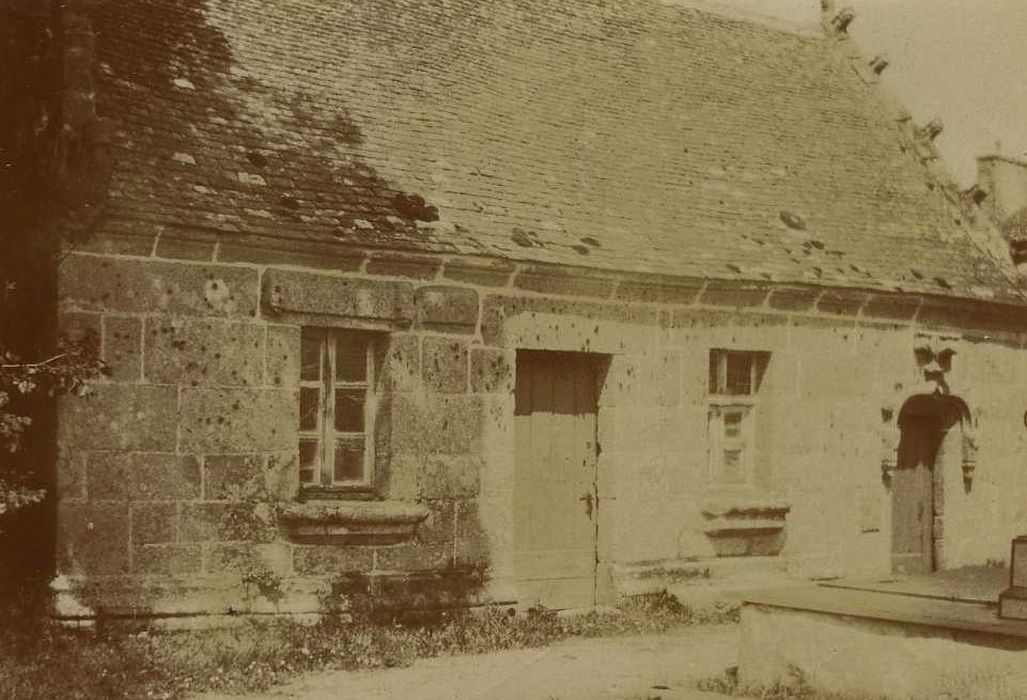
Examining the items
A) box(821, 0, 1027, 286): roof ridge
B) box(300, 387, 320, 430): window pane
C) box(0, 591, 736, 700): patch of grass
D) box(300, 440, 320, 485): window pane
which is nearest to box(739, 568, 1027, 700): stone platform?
box(0, 591, 736, 700): patch of grass

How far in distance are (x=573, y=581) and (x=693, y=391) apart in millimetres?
2256

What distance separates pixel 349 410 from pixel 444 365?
93 cm

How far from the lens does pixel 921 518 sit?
1472 cm

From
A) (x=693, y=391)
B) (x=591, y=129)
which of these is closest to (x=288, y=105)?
(x=591, y=129)

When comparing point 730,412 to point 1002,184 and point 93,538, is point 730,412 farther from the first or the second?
point 1002,184

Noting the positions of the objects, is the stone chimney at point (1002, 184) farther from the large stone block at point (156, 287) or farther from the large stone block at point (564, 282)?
the large stone block at point (156, 287)

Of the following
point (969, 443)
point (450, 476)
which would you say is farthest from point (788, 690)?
point (969, 443)

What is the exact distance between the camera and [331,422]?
10.9 meters

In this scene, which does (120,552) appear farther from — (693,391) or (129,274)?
(693,391)

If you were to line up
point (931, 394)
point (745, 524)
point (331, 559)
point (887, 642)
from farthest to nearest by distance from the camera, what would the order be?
1. point (931, 394)
2. point (745, 524)
3. point (331, 559)
4. point (887, 642)

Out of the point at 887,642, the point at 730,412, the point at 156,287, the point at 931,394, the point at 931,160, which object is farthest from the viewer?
the point at 931,160

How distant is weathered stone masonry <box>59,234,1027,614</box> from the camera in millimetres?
9805

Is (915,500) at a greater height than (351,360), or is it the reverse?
(351,360)

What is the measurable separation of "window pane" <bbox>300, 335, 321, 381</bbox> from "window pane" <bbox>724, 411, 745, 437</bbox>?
4.64 m
